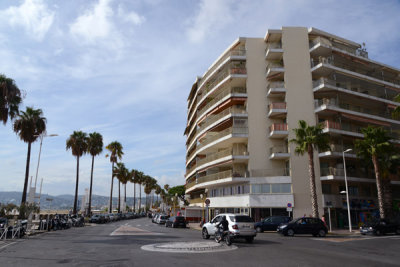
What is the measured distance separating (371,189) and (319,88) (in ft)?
48.4

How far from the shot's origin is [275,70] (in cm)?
3656

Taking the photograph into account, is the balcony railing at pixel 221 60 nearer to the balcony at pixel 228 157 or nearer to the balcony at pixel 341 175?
the balcony at pixel 228 157

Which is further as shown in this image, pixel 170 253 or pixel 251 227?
pixel 251 227

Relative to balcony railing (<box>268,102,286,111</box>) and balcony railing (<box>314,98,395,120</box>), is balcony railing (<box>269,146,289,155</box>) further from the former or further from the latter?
balcony railing (<box>314,98,395,120</box>)

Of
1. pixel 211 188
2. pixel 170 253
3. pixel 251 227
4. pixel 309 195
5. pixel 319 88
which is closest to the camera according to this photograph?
pixel 170 253

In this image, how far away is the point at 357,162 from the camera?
37.1 meters

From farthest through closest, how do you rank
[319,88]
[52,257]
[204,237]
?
[319,88], [204,237], [52,257]

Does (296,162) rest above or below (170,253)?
above

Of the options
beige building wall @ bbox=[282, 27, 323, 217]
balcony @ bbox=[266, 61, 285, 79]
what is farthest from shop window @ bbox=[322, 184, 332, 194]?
balcony @ bbox=[266, 61, 285, 79]

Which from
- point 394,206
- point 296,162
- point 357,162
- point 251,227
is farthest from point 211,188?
point 251,227

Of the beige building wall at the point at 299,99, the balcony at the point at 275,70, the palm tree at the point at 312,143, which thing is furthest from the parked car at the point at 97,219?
the balcony at the point at 275,70

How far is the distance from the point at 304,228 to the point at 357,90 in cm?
2610

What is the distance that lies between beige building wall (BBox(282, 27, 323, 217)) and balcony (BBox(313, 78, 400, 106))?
59.3 inches

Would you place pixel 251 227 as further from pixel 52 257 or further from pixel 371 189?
pixel 371 189
